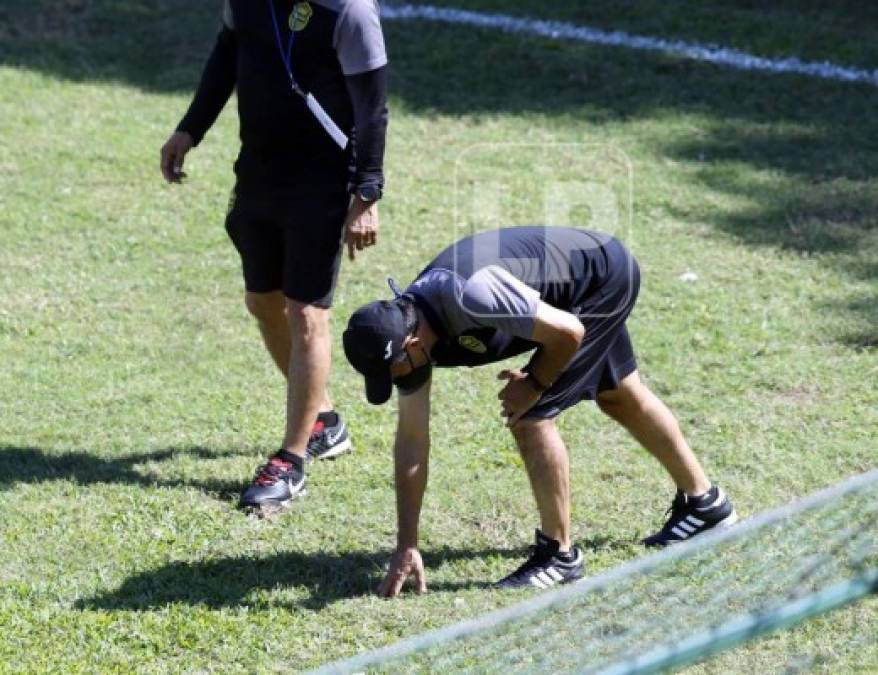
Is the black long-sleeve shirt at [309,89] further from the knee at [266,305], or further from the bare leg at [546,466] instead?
the bare leg at [546,466]

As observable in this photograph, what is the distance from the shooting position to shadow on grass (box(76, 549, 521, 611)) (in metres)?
4.91

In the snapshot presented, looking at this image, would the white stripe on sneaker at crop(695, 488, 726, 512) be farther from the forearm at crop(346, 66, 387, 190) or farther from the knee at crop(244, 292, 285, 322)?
the knee at crop(244, 292, 285, 322)

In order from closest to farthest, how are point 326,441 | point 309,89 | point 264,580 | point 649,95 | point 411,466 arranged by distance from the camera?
point 411,466 < point 264,580 < point 309,89 < point 326,441 < point 649,95

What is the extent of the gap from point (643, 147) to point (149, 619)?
585 cm

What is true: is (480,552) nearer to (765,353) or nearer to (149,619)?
(149,619)

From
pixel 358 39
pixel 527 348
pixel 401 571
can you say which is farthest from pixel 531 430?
pixel 358 39

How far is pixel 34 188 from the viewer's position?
9.12 m

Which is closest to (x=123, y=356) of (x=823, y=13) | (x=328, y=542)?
(x=328, y=542)

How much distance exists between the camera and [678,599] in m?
4.64

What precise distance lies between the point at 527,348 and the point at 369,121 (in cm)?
102

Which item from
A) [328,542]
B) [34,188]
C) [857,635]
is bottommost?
[34,188]

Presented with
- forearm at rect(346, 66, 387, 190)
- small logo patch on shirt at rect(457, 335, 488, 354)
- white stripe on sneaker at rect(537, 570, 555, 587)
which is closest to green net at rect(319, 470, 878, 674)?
white stripe on sneaker at rect(537, 570, 555, 587)

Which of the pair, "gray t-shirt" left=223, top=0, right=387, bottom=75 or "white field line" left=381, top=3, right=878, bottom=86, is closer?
"gray t-shirt" left=223, top=0, right=387, bottom=75

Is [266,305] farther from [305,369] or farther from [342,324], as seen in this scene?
[342,324]
